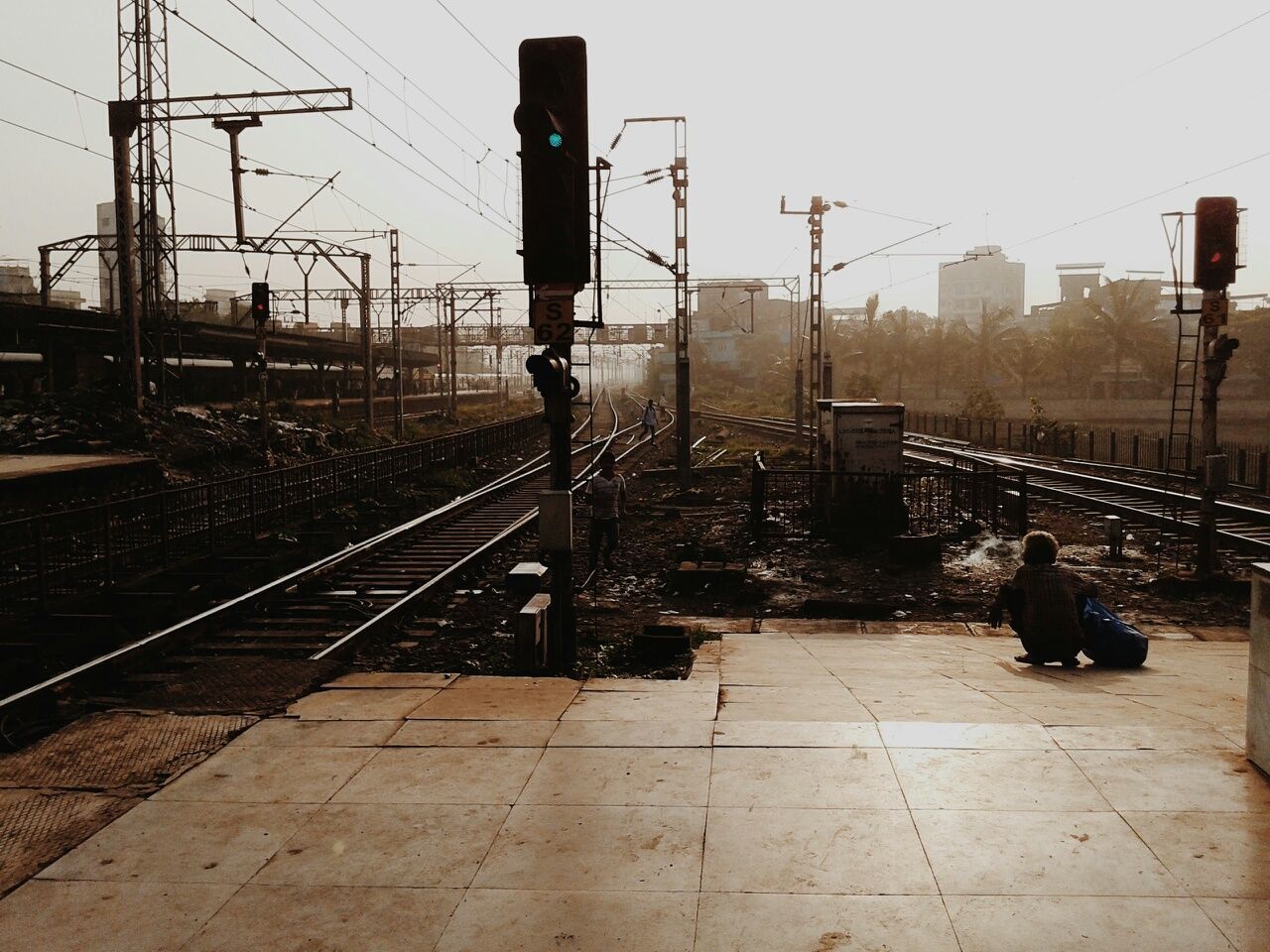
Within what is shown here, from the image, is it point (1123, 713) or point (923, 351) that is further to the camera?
point (923, 351)

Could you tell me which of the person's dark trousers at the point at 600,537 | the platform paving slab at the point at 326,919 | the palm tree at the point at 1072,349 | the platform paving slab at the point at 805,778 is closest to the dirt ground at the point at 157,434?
the person's dark trousers at the point at 600,537

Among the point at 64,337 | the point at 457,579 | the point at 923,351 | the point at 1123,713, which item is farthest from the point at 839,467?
the point at 923,351

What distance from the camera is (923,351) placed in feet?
254

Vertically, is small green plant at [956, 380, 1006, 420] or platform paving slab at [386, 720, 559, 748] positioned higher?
small green plant at [956, 380, 1006, 420]

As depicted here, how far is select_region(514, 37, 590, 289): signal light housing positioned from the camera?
7727 mm

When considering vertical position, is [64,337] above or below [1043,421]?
above

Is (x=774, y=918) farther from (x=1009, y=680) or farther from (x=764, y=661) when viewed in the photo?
(x=764, y=661)

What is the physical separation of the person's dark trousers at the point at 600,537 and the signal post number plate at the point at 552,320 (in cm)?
683

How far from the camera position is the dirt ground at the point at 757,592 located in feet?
33.1

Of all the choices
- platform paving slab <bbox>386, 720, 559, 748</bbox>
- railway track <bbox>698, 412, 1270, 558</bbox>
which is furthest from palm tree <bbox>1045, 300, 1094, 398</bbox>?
platform paving slab <bbox>386, 720, 559, 748</bbox>

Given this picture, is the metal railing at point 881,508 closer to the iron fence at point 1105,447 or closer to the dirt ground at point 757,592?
the dirt ground at point 757,592

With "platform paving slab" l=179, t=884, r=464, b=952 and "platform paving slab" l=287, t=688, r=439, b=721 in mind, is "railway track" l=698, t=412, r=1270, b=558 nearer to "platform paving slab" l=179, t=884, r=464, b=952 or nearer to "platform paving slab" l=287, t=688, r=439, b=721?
"platform paving slab" l=287, t=688, r=439, b=721

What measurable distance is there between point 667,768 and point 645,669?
11.6 feet

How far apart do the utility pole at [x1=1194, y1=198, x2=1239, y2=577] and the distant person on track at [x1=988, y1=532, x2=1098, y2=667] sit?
567 cm
